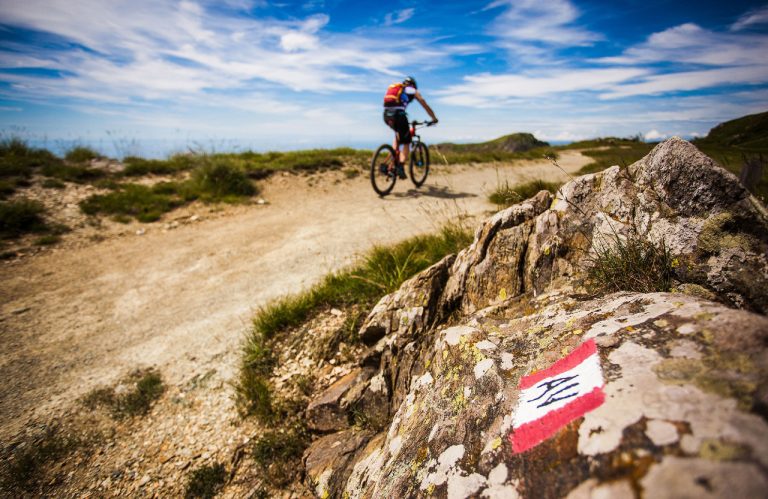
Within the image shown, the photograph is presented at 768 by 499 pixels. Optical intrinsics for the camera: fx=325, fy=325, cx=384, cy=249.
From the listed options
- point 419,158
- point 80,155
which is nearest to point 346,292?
point 419,158

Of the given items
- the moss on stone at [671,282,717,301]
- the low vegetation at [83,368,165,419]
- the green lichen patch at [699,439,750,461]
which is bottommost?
the low vegetation at [83,368,165,419]

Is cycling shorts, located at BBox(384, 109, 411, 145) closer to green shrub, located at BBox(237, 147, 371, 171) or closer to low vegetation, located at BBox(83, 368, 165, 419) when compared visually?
green shrub, located at BBox(237, 147, 371, 171)

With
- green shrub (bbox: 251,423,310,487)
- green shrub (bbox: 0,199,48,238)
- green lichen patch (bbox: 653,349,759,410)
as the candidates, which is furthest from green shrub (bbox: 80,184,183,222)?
green lichen patch (bbox: 653,349,759,410)

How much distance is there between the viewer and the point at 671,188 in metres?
2.44

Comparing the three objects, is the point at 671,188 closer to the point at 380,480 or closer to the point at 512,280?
the point at 512,280

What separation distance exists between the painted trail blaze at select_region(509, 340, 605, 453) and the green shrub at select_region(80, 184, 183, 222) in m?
10.9

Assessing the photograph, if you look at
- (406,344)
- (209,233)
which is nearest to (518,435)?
(406,344)

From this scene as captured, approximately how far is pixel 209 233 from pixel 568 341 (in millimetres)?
9118

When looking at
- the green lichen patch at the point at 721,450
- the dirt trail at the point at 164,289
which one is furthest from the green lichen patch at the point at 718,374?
the dirt trail at the point at 164,289

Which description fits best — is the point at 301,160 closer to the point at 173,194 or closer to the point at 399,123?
the point at 173,194

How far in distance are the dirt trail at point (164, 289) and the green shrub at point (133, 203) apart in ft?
3.61

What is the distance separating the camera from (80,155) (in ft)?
41.7

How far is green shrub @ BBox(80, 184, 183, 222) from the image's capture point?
31.2ft

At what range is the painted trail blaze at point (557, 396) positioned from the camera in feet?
4.74
